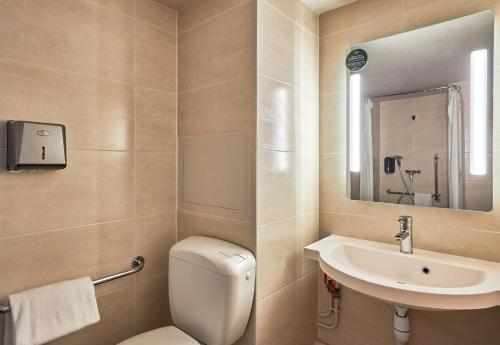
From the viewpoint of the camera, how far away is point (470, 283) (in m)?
1.15

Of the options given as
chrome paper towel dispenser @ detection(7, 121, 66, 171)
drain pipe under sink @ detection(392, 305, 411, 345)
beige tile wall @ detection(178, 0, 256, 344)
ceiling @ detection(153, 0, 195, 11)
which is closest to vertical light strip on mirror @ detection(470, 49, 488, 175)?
drain pipe under sink @ detection(392, 305, 411, 345)

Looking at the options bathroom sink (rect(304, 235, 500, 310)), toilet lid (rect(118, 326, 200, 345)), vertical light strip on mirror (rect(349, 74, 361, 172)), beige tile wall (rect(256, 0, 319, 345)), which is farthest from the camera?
vertical light strip on mirror (rect(349, 74, 361, 172))

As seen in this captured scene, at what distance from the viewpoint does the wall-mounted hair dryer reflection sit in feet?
4.81

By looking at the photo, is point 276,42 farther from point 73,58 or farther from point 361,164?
point 73,58

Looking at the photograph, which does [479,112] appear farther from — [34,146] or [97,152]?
[34,146]

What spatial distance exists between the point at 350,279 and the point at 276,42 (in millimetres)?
1118

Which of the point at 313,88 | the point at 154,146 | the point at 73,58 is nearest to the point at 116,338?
the point at 154,146

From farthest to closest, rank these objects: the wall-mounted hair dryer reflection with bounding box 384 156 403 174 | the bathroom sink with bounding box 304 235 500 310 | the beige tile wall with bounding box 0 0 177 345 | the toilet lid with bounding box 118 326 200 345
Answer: the wall-mounted hair dryer reflection with bounding box 384 156 403 174 < the toilet lid with bounding box 118 326 200 345 < the beige tile wall with bounding box 0 0 177 345 < the bathroom sink with bounding box 304 235 500 310

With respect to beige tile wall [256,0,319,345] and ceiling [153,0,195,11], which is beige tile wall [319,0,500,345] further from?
ceiling [153,0,195,11]

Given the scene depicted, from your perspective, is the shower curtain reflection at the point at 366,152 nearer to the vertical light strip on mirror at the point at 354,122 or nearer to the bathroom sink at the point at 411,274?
the vertical light strip on mirror at the point at 354,122

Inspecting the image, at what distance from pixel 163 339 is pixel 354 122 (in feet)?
4.71

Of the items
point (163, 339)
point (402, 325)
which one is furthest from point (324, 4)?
point (163, 339)

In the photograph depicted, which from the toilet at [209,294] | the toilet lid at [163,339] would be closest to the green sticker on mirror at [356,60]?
the toilet at [209,294]

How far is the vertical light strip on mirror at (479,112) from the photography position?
122cm
